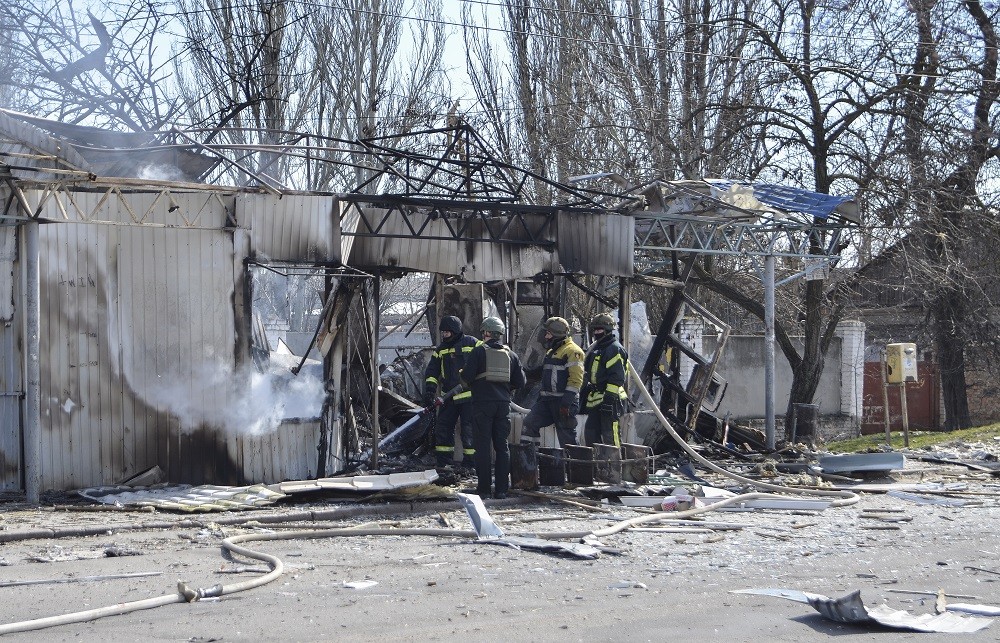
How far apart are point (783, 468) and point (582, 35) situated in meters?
14.7

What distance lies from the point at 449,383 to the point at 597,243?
133 inches

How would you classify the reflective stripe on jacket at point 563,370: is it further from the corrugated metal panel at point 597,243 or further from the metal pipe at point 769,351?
the metal pipe at point 769,351

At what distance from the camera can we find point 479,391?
11148mm

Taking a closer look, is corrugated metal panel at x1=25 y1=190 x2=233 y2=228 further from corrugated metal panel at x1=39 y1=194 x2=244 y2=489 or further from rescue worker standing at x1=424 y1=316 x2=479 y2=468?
rescue worker standing at x1=424 y1=316 x2=479 y2=468

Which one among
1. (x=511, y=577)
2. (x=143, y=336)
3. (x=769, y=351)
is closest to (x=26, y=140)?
(x=143, y=336)

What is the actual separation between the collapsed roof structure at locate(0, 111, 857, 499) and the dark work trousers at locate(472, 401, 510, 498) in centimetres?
250

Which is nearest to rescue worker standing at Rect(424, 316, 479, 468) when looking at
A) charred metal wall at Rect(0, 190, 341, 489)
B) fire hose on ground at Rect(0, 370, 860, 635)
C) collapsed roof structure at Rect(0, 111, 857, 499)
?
collapsed roof structure at Rect(0, 111, 857, 499)

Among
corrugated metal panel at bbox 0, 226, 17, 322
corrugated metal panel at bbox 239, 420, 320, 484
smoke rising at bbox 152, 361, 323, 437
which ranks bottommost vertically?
corrugated metal panel at bbox 239, 420, 320, 484

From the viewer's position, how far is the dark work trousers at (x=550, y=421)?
12.9 metres

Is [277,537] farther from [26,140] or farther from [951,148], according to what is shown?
[951,148]

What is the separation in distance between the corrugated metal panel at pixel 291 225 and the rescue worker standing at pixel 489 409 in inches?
121

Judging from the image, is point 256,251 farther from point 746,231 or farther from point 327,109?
point 327,109

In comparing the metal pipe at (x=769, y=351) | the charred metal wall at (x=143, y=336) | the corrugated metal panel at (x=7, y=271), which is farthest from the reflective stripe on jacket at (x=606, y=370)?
the corrugated metal panel at (x=7, y=271)

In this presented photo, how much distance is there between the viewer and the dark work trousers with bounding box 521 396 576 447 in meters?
12.9
